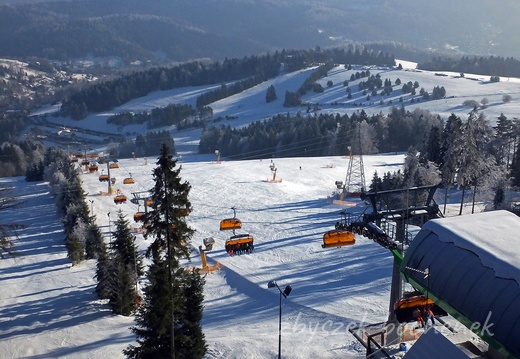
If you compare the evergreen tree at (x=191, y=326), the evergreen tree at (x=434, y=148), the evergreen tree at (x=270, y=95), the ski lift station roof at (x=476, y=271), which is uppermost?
the evergreen tree at (x=270, y=95)

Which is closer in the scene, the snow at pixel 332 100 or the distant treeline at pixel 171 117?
the snow at pixel 332 100

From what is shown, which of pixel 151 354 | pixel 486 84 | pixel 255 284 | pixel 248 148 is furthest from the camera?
pixel 486 84

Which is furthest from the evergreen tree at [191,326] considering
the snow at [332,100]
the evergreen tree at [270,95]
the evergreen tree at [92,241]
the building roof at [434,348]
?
the evergreen tree at [270,95]

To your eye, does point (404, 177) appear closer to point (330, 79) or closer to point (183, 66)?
point (330, 79)

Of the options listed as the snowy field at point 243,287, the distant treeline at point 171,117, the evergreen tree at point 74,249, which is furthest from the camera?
the distant treeline at point 171,117

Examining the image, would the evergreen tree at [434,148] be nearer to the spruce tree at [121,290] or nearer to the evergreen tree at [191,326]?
the spruce tree at [121,290]

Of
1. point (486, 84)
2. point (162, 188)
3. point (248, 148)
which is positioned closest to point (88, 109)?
point (248, 148)
